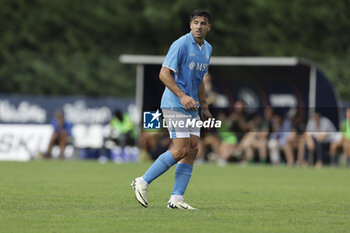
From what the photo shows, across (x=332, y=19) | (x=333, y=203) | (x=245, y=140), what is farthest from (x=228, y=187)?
(x=332, y=19)

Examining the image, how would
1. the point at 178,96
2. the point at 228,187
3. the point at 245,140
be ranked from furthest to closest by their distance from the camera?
the point at 245,140 < the point at 228,187 < the point at 178,96

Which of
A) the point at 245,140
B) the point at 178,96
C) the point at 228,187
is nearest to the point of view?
the point at 178,96

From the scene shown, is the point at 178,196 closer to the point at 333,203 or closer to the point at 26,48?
the point at 333,203

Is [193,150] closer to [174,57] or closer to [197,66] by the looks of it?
[197,66]

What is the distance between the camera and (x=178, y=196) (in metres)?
9.16

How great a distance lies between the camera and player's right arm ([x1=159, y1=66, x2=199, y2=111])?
346 inches

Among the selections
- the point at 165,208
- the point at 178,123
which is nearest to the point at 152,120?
the point at 178,123

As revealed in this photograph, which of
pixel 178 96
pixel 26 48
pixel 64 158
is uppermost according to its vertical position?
pixel 26 48

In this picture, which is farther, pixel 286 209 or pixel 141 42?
pixel 141 42

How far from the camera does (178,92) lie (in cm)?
881

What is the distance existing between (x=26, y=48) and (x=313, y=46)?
13.8 meters

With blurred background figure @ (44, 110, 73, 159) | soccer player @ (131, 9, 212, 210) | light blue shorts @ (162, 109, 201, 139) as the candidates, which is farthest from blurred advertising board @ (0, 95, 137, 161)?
light blue shorts @ (162, 109, 201, 139)

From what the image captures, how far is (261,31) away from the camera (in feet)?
137

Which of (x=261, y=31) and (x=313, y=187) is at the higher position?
(x=261, y=31)
